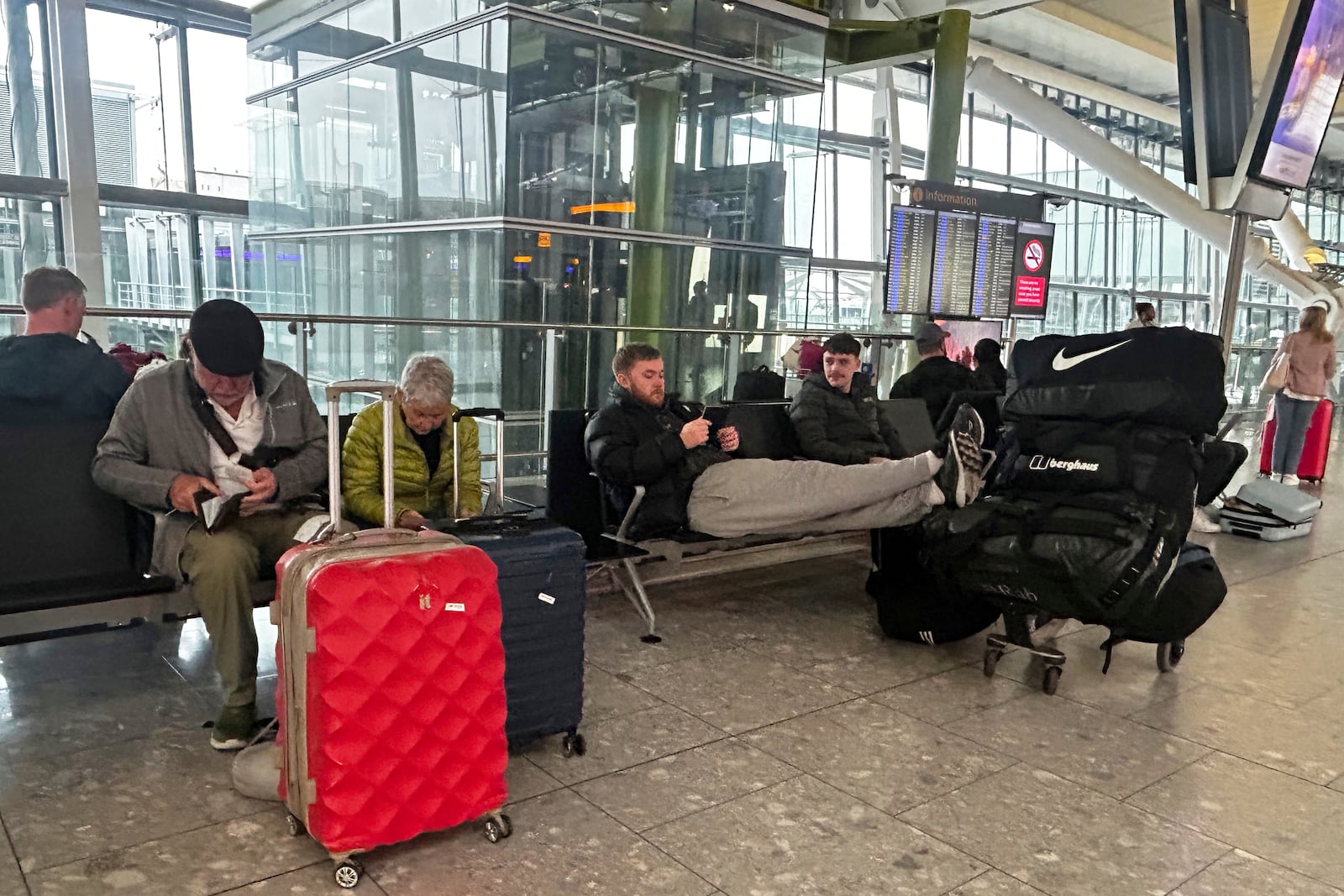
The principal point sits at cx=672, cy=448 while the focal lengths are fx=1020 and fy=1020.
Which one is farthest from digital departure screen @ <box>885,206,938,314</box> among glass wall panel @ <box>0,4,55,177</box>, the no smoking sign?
glass wall panel @ <box>0,4,55,177</box>

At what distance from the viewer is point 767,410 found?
532 centimetres

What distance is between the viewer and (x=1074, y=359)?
3.89 meters

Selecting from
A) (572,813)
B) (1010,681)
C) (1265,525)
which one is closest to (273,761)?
(572,813)

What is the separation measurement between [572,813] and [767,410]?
293 cm

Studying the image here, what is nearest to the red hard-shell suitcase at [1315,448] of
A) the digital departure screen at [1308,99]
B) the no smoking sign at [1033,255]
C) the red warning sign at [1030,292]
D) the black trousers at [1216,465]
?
the red warning sign at [1030,292]

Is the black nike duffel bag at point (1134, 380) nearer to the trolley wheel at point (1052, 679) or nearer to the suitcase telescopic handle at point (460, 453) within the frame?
the trolley wheel at point (1052, 679)

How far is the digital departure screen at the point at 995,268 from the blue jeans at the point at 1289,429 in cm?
286

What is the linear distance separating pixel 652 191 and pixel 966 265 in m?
2.82

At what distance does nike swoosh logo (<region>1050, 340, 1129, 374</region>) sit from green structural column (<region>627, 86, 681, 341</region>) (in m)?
4.96

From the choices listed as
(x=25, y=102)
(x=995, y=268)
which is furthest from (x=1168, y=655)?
(x=25, y=102)

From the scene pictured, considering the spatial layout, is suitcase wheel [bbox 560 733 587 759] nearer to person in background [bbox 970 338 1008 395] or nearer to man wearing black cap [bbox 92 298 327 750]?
man wearing black cap [bbox 92 298 327 750]

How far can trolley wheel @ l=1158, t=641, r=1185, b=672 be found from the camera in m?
4.12

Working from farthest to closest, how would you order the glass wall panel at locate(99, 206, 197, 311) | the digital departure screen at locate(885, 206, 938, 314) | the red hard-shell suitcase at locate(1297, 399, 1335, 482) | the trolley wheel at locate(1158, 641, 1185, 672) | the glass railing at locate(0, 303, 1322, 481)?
the glass wall panel at locate(99, 206, 197, 311), the red hard-shell suitcase at locate(1297, 399, 1335, 482), the digital departure screen at locate(885, 206, 938, 314), the glass railing at locate(0, 303, 1322, 481), the trolley wheel at locate(1158, 641, 1185, 672)

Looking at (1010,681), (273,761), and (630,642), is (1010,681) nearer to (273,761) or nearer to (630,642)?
(630,642)
